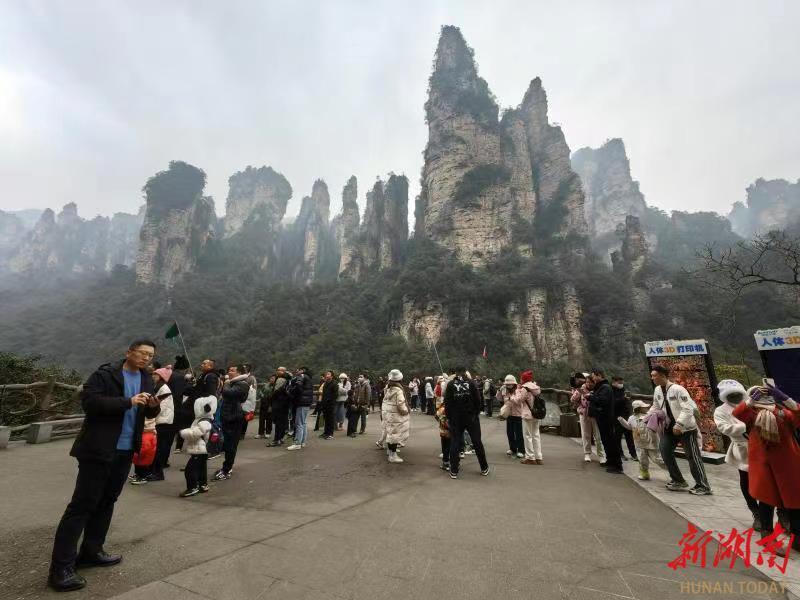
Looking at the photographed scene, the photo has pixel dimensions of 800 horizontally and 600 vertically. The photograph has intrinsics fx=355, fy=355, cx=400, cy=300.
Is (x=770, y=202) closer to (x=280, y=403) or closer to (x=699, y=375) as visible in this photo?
(x=699, y=375)

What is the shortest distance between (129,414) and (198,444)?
5.43ft

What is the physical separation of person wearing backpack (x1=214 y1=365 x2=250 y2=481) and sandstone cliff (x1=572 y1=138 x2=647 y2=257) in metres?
88.9

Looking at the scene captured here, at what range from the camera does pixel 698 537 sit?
11.0ft

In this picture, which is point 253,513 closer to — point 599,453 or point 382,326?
point 599,453

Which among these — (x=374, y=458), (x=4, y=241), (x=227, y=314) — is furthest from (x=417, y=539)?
(x=4, y=241)

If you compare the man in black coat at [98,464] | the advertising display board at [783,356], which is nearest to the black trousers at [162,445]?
the man in black coat at [98,464]

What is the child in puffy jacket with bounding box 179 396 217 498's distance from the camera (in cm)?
428

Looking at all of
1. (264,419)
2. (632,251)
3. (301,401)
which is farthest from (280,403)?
(632,251)

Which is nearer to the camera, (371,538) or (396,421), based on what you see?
(371,538)

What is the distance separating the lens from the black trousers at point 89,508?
2412mm

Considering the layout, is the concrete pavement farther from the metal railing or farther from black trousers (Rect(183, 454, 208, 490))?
the metal railing

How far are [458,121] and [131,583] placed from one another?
2334 inches

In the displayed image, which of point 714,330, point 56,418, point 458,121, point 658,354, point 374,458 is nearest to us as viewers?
point 374,458

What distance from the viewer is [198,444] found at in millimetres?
4320
